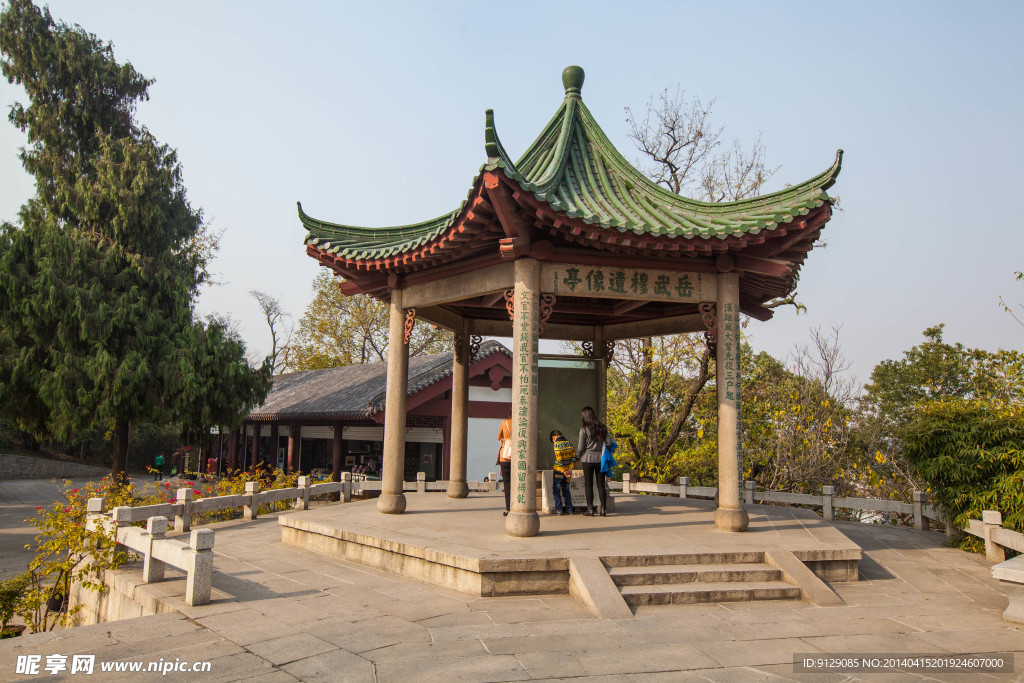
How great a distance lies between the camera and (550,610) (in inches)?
214

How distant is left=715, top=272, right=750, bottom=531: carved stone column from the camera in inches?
297

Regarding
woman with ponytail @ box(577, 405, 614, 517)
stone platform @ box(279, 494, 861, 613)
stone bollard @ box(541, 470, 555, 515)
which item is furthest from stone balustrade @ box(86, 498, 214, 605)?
woman with ponytail @ box(577, 405, 614, 517)

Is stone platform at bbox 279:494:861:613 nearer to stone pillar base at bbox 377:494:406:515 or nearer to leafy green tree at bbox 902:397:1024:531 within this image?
stone pillar base at bbox 377:494:406:515

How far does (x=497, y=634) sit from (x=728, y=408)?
4147 mm

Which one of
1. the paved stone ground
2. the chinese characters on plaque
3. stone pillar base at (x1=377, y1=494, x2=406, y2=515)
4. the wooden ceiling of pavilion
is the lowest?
the paved stone ground

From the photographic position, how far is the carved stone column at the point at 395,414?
8898 mm

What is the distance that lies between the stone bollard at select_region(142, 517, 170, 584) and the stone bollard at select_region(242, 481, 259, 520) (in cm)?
539

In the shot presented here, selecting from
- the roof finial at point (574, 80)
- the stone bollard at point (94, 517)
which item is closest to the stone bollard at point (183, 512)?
the stone bollard at point (94, 517)

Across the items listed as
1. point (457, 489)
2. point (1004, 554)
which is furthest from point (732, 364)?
point (457, 489)

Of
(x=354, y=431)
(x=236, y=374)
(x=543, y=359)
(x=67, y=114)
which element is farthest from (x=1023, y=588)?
(x=67, y=114)

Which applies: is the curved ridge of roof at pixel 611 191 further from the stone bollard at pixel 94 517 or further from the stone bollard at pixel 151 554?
the stone bollard at pixel 94 517

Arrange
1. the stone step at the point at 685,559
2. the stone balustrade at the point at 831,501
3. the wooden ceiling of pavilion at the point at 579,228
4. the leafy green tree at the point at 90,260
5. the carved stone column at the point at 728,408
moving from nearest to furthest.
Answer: the stone step at the point at 685,559 < the wooden ceiling of pavilion at the point at 579,228 < the carved stone column at the point at 728,408 < the stone balustrade at the point at 831,501 < the leafy green tree at the point at 90,260

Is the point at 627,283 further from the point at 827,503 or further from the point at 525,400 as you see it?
the point at 827,503

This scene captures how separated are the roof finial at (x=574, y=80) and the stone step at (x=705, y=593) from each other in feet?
24.3
